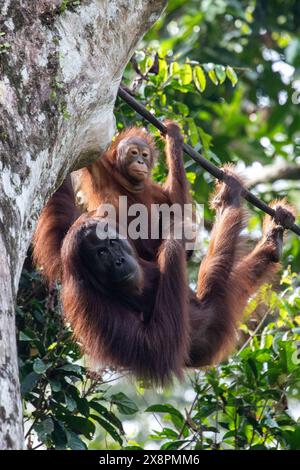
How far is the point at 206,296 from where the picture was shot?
208 inches

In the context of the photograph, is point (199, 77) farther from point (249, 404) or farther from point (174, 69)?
point (249, 404)

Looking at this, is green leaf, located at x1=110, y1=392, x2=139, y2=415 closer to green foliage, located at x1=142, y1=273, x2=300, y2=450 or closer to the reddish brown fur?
the reddish brown fur

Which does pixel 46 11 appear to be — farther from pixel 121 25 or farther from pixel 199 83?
pixel 199 83

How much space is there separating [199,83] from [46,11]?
239cm

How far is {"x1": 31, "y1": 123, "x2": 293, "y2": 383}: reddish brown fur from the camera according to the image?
4.60 m

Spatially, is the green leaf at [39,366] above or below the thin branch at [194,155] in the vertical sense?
below

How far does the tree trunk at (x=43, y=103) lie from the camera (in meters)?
2.67

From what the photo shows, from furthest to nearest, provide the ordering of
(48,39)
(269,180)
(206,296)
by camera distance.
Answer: (269,180) < (206,296) < (48,39)

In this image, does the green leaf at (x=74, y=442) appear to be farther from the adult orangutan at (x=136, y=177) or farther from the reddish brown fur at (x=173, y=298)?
the adult orangutan at (x=136, y=177)

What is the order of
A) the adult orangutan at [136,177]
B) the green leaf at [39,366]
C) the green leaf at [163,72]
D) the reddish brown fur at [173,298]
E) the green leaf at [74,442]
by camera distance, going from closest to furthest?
the green leaf at [39,366] → the green leaf at [74,442] → the reddish brown fur at [173,298] → the adult orangutan at [136,177] → the green leaf at [163,72]

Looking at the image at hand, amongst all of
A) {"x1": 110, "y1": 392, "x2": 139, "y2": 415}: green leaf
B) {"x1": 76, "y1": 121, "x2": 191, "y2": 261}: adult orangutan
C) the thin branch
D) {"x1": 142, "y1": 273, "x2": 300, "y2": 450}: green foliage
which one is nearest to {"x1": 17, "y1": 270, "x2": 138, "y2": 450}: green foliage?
{"x1": 110, "y1": 392, "x2": 139, "y2": 415}: green leaf

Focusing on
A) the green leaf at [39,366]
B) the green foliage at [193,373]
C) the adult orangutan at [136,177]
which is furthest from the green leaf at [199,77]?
the green leaf at [39,366]

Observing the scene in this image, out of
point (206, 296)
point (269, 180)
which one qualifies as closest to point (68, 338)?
point (206, 296)

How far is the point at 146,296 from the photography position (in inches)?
195
